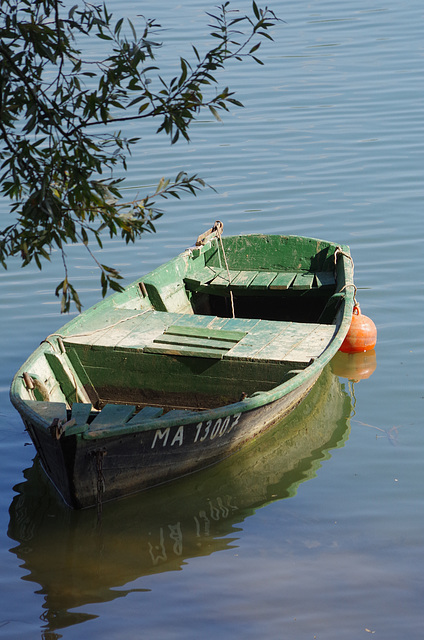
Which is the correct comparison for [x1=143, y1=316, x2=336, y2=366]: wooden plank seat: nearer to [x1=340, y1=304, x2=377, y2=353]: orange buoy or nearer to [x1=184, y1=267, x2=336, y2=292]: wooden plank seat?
[x1=340, y1=304, x2=377, y2=353]: orange buoy

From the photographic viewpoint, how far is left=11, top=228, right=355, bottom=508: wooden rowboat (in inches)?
231


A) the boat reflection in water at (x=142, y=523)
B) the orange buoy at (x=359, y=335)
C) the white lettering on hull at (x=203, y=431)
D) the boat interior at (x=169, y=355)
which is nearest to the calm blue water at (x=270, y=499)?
the boat reflection in water at (x=142, y=523)

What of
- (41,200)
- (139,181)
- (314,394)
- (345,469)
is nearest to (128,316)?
(314,394)

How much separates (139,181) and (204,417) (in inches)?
313

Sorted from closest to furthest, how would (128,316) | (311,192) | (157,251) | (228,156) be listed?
(128,316) → (157,251) → (311,192) → (228,156)

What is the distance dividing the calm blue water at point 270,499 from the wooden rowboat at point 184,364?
36 centimetres

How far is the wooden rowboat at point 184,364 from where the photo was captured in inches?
231

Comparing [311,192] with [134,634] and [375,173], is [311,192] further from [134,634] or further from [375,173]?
[134,634]

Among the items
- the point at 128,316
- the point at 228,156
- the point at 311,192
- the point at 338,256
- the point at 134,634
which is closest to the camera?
the point at 134,634

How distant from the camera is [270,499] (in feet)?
21.1

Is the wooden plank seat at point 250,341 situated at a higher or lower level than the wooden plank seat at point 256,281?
lower

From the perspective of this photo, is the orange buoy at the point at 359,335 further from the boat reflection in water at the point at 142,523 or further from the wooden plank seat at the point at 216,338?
the boat reflection in water at the point at 142,523

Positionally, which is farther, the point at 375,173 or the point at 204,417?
the point at 375,173

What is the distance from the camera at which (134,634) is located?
16.5ft
